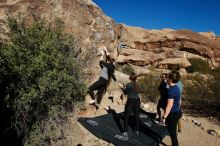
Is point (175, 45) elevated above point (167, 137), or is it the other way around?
point (175, 45)

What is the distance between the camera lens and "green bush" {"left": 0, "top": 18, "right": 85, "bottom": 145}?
26.3ft

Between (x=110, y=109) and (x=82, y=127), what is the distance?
→ 1.92 meters

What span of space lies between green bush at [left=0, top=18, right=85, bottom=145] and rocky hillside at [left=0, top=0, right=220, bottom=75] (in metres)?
1.89

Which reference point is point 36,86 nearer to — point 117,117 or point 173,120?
point 117,117

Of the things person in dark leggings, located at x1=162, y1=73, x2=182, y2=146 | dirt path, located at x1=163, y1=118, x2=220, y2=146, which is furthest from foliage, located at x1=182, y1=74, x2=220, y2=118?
person in dark leggings, located at x1=162, y1=73, x2=182, y2=146

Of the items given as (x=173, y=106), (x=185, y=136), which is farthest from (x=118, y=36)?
(x=173, y=106)

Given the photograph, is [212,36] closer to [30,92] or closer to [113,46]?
[113,46]

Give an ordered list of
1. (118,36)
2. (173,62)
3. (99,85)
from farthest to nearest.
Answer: (173,62) → (118,36) → (99,85)

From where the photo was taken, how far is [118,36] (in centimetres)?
1681

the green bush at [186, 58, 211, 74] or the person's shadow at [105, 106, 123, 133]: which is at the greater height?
the green bush at [186, 58, 211, 74]

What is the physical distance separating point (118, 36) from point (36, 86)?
926cm

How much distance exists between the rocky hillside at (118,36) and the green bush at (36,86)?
1892mm

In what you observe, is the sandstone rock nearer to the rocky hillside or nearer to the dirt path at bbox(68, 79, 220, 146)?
the rocky hillside

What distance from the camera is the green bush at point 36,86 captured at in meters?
8.02
